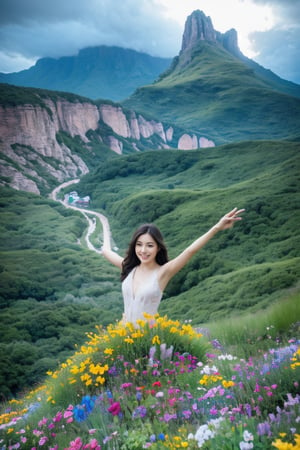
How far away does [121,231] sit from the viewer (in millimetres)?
85875

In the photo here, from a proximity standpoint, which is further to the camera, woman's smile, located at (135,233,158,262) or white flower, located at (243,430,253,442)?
woman's smile, located at (135,233,158,262)

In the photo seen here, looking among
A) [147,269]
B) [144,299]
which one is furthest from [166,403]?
[147,269]

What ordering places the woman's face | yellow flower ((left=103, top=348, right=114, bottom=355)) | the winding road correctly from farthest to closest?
the winding road
the woman's face
yellow flower ((left=103, top=348, right=114, bottom=355))

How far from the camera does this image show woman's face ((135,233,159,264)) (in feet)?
16.5

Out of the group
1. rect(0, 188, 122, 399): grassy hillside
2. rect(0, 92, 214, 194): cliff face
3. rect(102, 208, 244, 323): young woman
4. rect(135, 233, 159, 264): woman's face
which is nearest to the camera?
rect(102, 208, 244, 323): young woman

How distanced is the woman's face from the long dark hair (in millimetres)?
49

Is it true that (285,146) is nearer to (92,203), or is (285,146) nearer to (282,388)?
(92,203)

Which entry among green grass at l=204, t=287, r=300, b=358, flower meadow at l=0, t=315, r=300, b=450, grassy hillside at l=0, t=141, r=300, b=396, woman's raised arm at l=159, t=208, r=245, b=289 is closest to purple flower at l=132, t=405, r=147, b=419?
flower meadow at l=0, t=315, r=300, b=450

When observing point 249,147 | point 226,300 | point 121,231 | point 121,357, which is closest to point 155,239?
point 121,357

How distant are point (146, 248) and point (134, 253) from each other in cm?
46

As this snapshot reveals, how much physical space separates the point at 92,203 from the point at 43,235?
31285mm

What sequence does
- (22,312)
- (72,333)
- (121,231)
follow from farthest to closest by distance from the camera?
1. (121,231)
2. (22,312)
3. (72,333)

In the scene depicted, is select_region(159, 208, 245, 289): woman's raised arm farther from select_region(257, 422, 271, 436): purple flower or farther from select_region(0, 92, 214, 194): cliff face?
select_region(0, 92, 214, 194): cliff face

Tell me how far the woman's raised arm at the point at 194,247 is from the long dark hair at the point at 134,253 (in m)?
0.31
